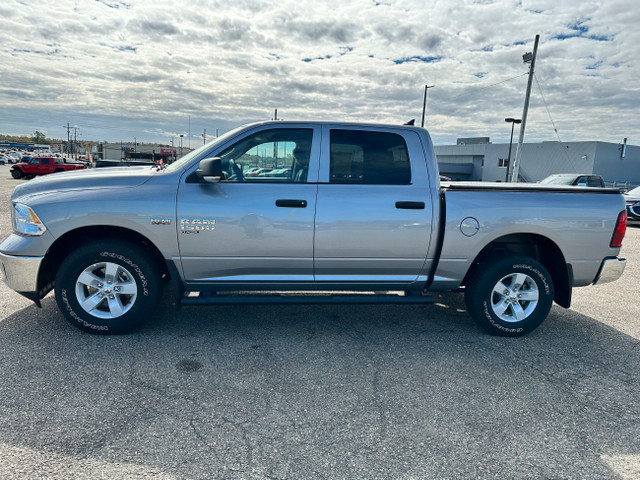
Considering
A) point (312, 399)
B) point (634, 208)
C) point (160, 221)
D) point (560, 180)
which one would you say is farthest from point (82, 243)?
point (560, 180)

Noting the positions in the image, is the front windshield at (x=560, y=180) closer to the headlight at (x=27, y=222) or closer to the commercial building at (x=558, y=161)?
the headlight at (x=27, y=222)

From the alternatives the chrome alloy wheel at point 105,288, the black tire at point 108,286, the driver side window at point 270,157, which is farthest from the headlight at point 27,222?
the driver side window at point 270,157

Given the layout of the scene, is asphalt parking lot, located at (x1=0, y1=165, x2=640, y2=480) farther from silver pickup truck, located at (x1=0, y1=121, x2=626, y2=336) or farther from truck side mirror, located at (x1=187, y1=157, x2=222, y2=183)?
truck side mirror, located at (x1=187, y1=157, x2=222, y2=183)

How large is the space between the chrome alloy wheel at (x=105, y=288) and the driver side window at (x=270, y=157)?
1261 millimetres

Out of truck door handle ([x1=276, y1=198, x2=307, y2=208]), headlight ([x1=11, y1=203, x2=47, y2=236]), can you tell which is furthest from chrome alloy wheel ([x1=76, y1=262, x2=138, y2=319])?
truck door handle ([x1=276, y1=198, x2=307, y2=208])

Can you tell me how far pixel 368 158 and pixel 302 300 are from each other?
145 centimetres

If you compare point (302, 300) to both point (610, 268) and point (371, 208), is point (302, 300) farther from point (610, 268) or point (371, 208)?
point (610, 268)

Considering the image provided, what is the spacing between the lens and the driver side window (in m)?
3.98

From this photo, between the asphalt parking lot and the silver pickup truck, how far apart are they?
402 millimetres

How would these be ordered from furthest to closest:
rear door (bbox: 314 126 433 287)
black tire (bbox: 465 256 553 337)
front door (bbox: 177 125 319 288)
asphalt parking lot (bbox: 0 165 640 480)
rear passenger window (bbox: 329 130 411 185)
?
black tire (bbox: 465 256 553 337) → rear passenger window (bbox: 329 130 411 185) → rear door (bbox: 314 126 433 287) → front door (bbox: 177 125 319 288) → asphalt parking lot (bbox: 0 165 640 480)

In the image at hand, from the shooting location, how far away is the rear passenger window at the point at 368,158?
405cm

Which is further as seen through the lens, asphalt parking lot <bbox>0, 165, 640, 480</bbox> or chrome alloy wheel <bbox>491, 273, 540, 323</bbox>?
chrome alloy wheel <bbox>491, 273, 540, 323</bbox>

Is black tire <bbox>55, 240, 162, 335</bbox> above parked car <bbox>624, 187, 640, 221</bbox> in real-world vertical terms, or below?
below

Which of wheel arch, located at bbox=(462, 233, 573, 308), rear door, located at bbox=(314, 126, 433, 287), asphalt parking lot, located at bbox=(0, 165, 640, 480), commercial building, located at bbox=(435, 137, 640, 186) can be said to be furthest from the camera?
commercial building, located at bbox=(435, 137, 640, 186)
